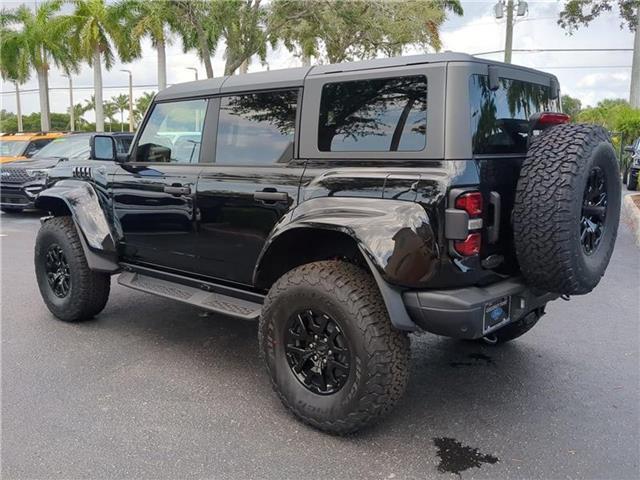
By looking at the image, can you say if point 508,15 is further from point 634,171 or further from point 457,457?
point 457,457

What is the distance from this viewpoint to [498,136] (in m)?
2.90

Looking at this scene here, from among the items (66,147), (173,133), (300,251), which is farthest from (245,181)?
(66,147)

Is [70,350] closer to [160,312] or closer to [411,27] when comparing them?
[160,312]

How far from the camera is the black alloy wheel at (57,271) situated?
4.65 meters

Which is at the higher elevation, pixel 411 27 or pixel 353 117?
pixel 411 27

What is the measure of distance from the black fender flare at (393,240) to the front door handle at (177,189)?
1.30m

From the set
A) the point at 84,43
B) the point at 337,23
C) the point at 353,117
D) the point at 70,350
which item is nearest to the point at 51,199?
the point at 70,350

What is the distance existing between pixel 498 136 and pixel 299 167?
111 cm

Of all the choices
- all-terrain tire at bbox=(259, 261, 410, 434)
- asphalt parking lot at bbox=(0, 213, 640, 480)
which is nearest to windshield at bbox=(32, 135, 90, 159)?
asphalt parking lot at bbox=(0, 213, 640, 480)

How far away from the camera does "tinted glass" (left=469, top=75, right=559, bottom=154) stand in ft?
9.02

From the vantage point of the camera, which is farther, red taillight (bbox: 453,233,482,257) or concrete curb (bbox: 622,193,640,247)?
concrete curb (bbox: 622,193,640,247)

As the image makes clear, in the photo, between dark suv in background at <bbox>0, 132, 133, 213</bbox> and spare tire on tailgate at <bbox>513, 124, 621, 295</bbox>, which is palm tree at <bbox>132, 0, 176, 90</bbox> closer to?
dark suv in background at <bbox>0, 132, 133, 213</bbox>

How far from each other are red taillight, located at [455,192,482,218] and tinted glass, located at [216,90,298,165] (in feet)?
3.70

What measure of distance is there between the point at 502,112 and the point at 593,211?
Answer: 73 centimetres
